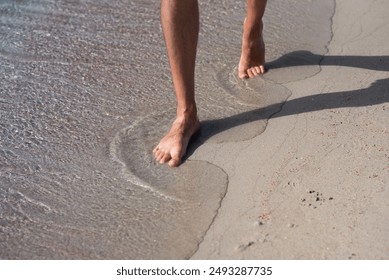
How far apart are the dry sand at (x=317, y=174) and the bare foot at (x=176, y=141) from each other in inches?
3.7

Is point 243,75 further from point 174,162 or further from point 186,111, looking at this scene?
point 174,162

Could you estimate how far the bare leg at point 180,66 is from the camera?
3.41 m

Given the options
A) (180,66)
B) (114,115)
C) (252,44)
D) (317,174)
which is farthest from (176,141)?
(252,44)

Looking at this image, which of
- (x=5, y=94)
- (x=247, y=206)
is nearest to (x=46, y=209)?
(x=247, y=206)

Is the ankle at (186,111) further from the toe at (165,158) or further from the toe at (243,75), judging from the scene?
the toe at (243,75)

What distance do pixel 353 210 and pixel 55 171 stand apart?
4.17 feet

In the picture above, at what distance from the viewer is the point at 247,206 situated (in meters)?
3.08

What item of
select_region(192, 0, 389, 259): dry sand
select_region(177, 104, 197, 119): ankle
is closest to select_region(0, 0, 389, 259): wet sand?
select_region(192, 0, 389, 259): dry sand

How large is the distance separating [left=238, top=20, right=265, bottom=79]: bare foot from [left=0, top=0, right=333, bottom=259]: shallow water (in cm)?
7

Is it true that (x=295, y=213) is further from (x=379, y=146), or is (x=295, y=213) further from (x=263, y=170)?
(x=379, y=146)

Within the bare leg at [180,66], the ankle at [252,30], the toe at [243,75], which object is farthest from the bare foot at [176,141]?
the ankle at [252,30]

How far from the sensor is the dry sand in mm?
2838

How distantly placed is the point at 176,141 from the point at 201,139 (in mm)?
182

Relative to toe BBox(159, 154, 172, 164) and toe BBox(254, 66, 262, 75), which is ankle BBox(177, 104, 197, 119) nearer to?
toe BBox(159, 154, 172, 164)
